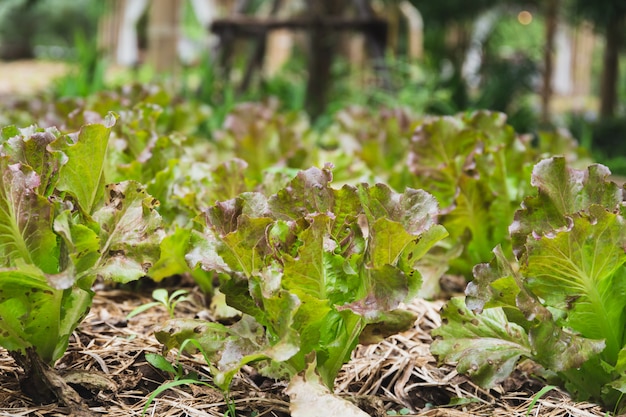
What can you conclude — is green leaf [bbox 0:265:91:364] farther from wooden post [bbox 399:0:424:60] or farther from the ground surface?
the ground surface

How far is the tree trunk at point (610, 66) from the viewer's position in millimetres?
6047

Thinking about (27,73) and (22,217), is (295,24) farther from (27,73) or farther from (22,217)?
(27,73)

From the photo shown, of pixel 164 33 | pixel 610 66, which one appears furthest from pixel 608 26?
pixel 164 33

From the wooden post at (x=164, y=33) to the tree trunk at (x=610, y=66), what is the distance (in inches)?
141

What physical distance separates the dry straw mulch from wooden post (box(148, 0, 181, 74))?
419 centimetres

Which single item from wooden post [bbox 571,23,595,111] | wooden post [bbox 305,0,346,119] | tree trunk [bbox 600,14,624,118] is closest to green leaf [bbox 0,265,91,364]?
wooden post [bbox 305,0,346,119]

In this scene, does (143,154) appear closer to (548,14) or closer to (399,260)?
(399,260)

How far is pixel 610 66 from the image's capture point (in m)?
6.54

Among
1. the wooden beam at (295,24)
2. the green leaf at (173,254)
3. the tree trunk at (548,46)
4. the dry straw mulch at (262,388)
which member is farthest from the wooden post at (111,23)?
the dry straw mulch at (262,388)

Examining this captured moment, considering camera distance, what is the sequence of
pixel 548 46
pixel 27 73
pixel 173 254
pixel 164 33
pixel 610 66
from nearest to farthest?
pixel 173 254 < pixel 164 33 < pixel 610 66 < pixel 548 46 < pixel 27 73

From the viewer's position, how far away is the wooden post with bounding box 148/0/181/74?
17.1ft

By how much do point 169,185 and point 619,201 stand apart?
1012 mm

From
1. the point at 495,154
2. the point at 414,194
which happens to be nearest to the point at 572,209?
the point at 414,194

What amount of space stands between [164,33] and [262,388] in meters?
4.55
